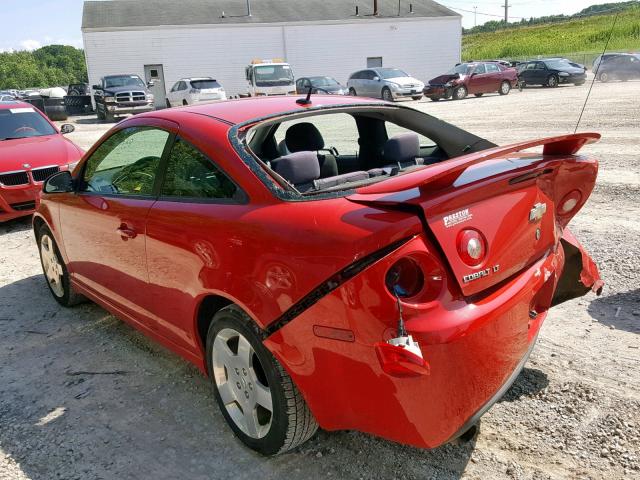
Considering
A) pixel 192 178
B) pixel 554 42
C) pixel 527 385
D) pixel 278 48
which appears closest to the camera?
pixel 192 178

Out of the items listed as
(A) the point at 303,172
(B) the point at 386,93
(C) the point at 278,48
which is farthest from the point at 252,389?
(C) the point at 278,48

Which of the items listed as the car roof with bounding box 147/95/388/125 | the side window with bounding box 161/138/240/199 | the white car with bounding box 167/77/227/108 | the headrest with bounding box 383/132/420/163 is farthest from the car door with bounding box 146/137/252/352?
the white car with bounding box 167/77/227/108

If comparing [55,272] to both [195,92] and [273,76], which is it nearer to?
[195,92]

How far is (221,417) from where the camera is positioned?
125 inches

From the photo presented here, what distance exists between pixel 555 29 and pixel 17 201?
239ft

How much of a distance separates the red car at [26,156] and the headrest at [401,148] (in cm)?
494

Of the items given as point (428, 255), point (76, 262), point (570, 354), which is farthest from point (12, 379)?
point (570, 354)

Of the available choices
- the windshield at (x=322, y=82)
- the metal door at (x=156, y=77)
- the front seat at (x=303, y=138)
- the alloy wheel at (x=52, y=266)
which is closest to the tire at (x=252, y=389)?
the front seat at (x=303, y=138)

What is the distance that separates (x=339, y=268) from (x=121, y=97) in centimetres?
2596

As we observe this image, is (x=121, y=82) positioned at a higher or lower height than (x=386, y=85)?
higher

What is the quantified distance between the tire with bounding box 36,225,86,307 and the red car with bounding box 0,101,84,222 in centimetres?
211

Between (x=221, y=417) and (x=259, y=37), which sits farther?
(x=259, y=37)

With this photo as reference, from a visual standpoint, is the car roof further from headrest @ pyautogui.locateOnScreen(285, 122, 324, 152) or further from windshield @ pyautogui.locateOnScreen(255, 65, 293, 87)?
windshield @ pyautogui.locateOnScreen(255, 65, 293, 87)

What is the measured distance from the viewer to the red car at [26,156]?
7.57 m
